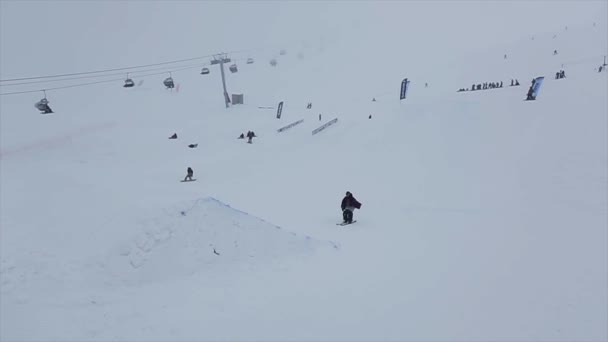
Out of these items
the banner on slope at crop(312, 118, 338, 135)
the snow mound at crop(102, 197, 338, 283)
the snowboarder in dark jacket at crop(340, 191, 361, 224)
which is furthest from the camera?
the banner on slope at crop(312, 118, 338, 135)

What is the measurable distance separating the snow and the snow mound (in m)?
0.04

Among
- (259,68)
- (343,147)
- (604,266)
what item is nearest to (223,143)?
(343,147)

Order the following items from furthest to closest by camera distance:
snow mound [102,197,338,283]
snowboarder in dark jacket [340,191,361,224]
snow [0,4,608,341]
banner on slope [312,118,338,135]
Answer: banner on slope [312,118,338,135] < snowboarder in dark jacket [340,191,361,224] < snow mound [102,197,338,283] < snow [0,4,608,341]

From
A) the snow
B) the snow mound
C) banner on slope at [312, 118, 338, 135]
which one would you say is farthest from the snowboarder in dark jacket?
banner on slope at [312, 118, 338, 135]

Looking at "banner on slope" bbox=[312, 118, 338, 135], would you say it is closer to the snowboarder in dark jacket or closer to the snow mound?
the snowboarder in dark jacket

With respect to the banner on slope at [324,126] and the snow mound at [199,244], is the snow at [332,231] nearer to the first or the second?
the snow mound at [199,244]

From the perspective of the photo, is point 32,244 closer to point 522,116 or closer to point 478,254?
point 478,254

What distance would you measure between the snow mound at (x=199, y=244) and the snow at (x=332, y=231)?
0.13 feet

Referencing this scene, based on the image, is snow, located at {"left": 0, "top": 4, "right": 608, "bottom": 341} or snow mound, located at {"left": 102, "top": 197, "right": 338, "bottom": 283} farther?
snow mound, located at {"left": 102, "top": 197, "right": 338, "bottom": 283}

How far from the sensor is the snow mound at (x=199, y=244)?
921 centimetres

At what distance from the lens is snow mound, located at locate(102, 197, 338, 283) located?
9.21 metres

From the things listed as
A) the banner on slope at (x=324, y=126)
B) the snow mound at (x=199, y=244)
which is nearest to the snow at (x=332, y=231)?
the snow mound at (x=199, y=244)

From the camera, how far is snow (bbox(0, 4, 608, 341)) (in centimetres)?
764

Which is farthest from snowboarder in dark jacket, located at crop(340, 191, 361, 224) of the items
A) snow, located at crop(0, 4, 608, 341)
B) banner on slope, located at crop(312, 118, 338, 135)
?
banner on slope, located at crop(312, 118, 338, 135)
